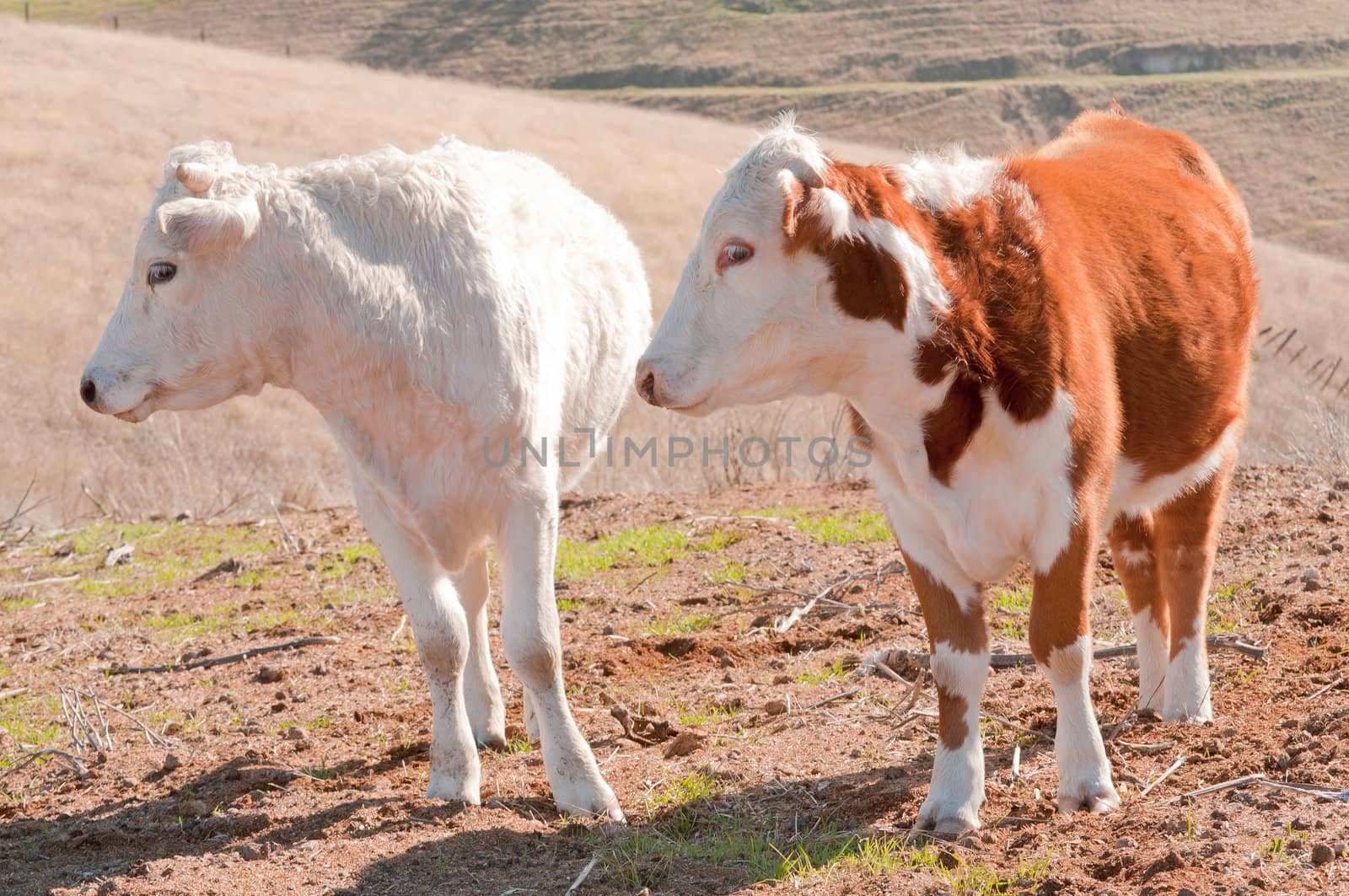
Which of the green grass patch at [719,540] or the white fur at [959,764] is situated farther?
the green grass patch at [719,540]

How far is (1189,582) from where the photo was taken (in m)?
5.09

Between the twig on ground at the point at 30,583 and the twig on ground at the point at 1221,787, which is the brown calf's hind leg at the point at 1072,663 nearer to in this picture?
the twig on ground at the point at 1221,787

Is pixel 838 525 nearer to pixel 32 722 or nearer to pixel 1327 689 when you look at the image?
pixel 1327 689

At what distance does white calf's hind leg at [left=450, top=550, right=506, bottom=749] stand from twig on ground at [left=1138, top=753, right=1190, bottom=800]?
2.65 metres

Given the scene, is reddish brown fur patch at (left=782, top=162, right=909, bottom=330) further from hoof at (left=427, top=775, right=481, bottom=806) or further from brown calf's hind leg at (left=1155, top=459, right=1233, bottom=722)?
hoof at (left=427, top=775, right=481, bottom=806)

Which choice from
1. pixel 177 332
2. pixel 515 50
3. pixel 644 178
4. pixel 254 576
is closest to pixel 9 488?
pixel 254 576

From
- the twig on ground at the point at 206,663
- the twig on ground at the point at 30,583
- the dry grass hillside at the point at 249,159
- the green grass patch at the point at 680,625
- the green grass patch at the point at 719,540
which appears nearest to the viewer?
the green grass patch at the point at 680,625

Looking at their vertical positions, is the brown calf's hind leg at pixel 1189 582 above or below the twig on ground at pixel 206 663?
above

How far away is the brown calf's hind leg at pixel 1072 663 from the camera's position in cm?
405

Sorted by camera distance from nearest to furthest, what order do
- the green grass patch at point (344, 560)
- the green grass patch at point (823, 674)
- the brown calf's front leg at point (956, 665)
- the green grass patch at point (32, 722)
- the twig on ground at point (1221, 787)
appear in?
the twig on ground at point (1221, 787) < the brown calf's front leg at point (956, 665) < the green grass patch at point (823, 674) < the green grass patch at point (32, 722) < the green grass patch at point (344, 560)

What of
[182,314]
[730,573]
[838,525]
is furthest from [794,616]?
[182,314]

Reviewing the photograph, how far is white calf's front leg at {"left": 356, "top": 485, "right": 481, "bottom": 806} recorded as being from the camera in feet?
15.8

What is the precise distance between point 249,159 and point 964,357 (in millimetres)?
24253

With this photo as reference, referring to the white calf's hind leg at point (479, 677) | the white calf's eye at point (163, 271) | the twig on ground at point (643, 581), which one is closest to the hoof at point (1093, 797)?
the white calf's hind leg at point (479, 677)
